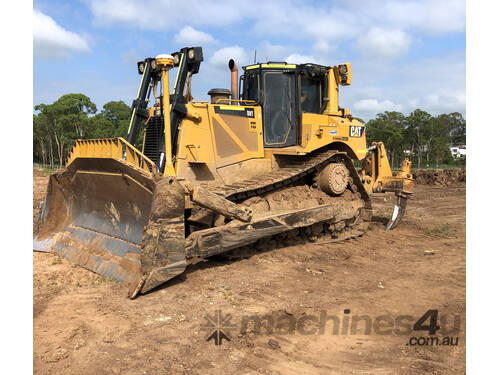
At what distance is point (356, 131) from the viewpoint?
28.1 feet

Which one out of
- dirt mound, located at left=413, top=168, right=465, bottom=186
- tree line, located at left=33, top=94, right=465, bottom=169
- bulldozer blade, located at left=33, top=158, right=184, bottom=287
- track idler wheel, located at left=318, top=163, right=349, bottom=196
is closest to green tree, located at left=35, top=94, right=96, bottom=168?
tree line, located at left=33, top=94, right=465, bottom=169

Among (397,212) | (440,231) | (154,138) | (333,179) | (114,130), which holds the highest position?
(114,130)

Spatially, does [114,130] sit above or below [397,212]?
above

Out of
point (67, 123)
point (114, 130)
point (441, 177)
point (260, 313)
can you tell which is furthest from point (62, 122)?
point (260, 313)

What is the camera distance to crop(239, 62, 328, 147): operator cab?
771 cm

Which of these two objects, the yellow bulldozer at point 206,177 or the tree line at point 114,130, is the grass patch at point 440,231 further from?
the tree line at point 114,130

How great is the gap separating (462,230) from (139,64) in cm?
779

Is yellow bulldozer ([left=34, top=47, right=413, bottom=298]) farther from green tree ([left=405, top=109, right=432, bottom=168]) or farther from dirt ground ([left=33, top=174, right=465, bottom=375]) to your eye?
green tree ([left=405, top=109, right=432, bottom=168])

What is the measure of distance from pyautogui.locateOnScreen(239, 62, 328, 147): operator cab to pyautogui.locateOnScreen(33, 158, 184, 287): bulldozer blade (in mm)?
2870

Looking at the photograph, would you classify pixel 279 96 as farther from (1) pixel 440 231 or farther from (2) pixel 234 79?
(1) pixel 440 231

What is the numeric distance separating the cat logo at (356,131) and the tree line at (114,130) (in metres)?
27.0

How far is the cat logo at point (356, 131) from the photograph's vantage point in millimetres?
8414

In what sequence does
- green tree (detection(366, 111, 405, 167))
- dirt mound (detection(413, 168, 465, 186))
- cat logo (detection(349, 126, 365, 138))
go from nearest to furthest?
cat logo (detection(349, 126, 365, 138))
dirt mound (detection(413, 168, 465, 186))
green tree (detection(366, 111, 405, 167))

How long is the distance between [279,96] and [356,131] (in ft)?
6.12
